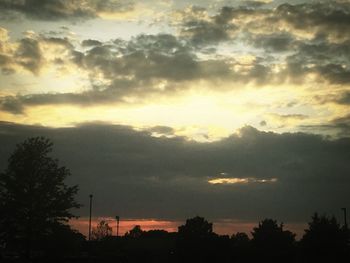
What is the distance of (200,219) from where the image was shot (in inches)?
2303

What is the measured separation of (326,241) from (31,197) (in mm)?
26805

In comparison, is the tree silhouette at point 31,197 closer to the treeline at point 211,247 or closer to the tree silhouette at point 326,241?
the treeline at point 211,247

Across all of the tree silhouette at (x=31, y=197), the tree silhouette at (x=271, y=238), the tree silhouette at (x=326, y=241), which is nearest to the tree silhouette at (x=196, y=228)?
the tree silhouette at (x=271, y=238)

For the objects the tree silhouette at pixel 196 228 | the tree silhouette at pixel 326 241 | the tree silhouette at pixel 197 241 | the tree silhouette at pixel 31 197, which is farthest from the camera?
the tree silhouette at pixel 196 228

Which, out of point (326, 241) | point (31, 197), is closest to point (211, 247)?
point (326, 241)

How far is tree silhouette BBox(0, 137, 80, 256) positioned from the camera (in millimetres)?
30078

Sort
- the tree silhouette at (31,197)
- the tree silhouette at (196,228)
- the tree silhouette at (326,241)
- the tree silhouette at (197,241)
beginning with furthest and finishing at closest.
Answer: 1. the tree silhouette at (196,228)
2. the tree silhouette at (197,241)
3. the tree silhouette at (326,241)
4. the tree silhouette at (31,197)

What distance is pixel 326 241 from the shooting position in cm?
4147

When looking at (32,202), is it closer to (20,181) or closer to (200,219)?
(20,181)

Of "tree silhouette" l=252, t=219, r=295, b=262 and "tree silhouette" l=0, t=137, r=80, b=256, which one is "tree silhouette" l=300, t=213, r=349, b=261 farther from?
"tree silhouette" l=0, t=137, r=80, b=256

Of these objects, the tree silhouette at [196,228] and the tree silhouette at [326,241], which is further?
the tree silhouette at [196,228]

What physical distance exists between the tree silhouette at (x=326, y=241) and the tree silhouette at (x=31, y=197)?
22.6 meters

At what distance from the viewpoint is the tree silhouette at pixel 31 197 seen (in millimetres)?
30078

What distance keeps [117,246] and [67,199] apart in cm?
3542
